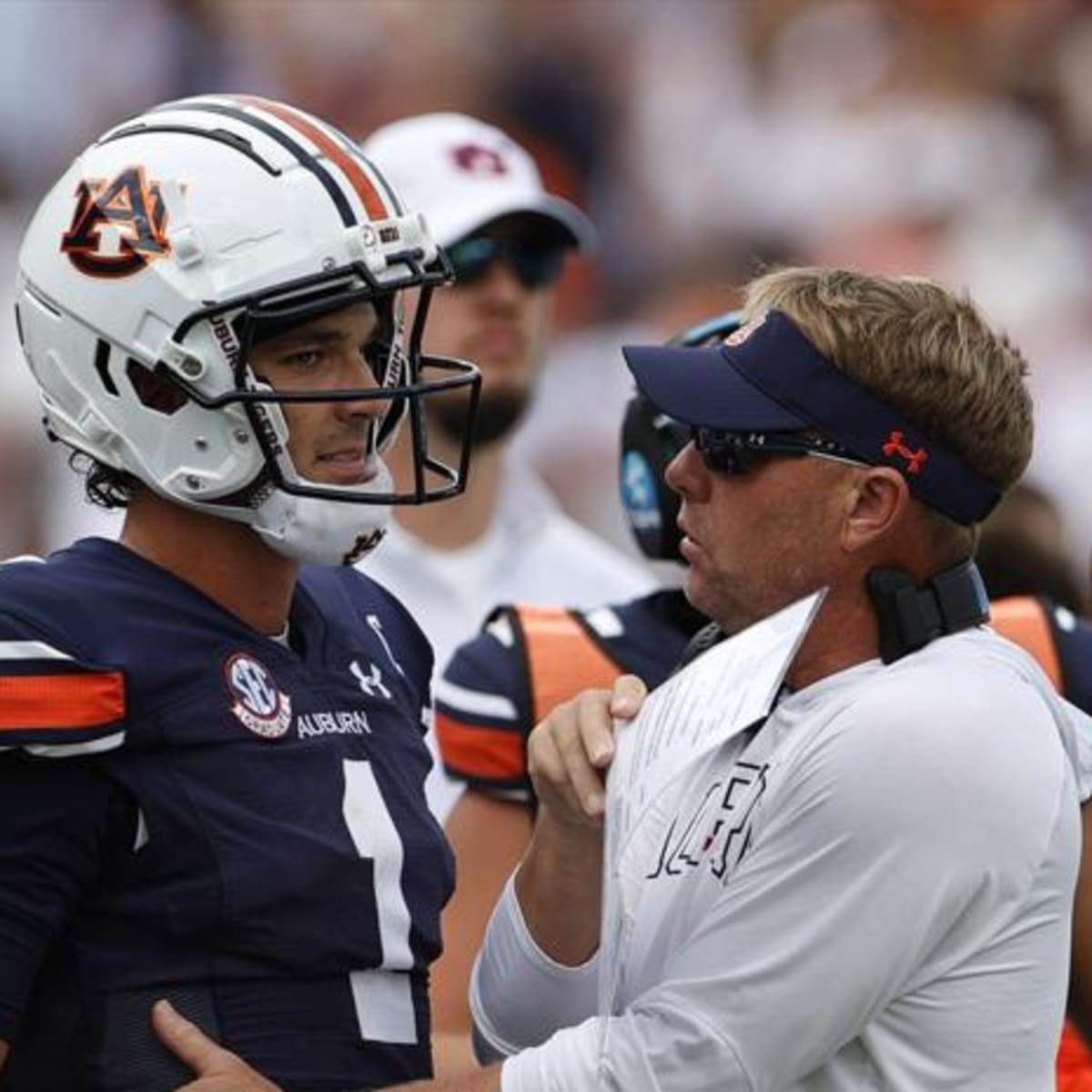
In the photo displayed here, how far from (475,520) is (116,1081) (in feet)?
9.71

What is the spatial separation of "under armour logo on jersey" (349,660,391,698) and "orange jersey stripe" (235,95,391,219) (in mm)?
471

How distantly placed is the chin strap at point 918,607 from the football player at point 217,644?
51 cm

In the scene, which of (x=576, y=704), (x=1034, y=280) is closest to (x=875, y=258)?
(x=1034, y=280)

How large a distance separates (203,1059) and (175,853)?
19cm

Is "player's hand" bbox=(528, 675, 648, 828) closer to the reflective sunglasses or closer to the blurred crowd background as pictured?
the reflective sunglasses

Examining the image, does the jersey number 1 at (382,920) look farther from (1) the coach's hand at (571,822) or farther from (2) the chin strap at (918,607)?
(2) the chin strap at (918,607)

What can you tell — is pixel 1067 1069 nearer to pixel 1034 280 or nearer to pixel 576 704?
pixel 576 704

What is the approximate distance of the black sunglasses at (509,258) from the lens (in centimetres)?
517

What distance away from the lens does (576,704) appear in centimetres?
271

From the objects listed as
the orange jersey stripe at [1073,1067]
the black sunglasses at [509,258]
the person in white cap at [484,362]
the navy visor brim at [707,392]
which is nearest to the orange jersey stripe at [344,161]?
the navy visor brim at [707,392]

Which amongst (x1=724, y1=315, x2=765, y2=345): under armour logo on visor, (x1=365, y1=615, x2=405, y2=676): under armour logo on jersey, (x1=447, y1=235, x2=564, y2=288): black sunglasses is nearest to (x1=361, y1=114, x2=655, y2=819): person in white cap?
(x1=447, y1=235, x2=564, y2=288): black sunglasses

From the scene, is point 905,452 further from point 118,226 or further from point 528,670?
point 528,670

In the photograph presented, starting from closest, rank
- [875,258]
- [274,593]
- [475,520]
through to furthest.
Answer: [274,593] → [475,520] → [875,258]

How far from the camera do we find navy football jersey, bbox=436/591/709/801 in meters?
3.56
